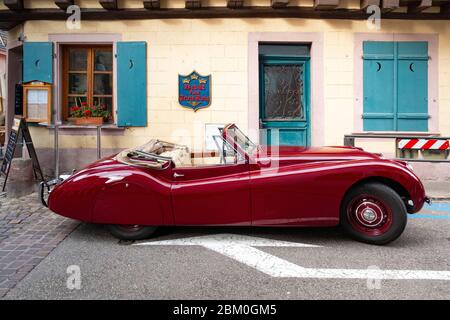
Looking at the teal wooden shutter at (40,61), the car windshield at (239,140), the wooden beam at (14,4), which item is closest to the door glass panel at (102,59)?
the teal wooden shutter at (40,61)

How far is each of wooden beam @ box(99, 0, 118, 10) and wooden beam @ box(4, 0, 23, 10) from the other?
1.62m

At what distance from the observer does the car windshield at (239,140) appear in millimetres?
4035

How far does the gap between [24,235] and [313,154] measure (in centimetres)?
333

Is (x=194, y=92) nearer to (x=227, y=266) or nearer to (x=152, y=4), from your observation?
(x=152, y=4)

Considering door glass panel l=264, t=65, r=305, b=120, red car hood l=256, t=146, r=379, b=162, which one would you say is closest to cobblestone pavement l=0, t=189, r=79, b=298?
red car hood l=256, t=146, r=379, b=162

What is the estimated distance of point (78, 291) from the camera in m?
2.83

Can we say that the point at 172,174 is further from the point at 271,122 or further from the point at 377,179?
the point at 271,122

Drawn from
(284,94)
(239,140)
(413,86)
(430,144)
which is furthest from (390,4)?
(239,140)

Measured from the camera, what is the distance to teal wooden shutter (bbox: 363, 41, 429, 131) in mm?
7578

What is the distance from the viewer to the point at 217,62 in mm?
7562

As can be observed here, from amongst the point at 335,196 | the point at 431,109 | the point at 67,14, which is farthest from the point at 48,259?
the point at 431,109

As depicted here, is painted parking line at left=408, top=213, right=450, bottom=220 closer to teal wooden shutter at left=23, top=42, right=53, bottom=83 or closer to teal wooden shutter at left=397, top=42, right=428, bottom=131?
teal wooden shutter at left=397, top=42, right=428, bottom=131

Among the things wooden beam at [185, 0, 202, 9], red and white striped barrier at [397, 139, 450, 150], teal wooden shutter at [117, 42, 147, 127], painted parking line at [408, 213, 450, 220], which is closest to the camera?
painted parking line at [408, 213, 450, 220]

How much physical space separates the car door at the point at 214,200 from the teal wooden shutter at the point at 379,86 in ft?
15.6
